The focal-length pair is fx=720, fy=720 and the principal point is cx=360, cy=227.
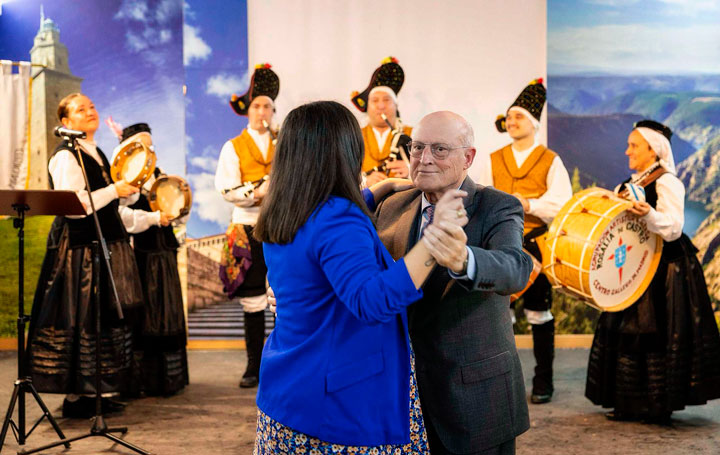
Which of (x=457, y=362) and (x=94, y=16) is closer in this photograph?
(x=457, y=362)

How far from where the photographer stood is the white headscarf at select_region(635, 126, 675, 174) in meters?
4.34

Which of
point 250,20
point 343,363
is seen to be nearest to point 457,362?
point 343,363

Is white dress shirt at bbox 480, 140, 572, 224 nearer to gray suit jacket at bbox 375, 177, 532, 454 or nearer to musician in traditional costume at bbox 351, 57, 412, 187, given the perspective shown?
musician in traditional costume at bbox 351, 57, 412, 187

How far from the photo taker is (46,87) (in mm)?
6785

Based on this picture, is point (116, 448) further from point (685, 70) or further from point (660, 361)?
point (685, 70)

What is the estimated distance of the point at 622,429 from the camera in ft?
13.8

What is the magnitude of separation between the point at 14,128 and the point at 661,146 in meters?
5.27

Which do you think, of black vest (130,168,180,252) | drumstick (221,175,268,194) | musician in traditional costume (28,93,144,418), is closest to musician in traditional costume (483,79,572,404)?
drumstick (221,175,268,194)

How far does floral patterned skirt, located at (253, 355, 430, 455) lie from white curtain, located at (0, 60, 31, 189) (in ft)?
17.4

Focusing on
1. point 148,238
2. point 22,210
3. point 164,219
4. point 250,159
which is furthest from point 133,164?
point 250,159

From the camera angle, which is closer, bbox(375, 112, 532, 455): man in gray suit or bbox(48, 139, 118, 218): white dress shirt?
bbox(375, 112, 532, 455): man in gray suit

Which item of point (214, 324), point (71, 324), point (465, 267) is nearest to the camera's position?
point (465, 267)

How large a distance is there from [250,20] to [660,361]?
14.9 feet

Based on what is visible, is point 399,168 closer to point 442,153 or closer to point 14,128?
point 442,153
